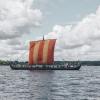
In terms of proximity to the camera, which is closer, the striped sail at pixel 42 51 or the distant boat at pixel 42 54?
the striped sail at pixel 42 51

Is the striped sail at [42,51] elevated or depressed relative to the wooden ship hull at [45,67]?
elevated

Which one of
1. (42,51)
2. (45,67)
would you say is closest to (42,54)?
(42,51)

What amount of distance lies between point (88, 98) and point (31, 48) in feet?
361

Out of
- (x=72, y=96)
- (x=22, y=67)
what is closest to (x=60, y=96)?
(x=72, y=96)

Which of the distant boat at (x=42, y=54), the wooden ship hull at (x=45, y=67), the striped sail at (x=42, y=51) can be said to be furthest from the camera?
the wooden ship hull at (x=45, y=67)

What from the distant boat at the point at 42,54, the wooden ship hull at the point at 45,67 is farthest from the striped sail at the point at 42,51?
the wooden ship hull at the point at 45,67

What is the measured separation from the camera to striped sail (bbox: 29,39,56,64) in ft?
509

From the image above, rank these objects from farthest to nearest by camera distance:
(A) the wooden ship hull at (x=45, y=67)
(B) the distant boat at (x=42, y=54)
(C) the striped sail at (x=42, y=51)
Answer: (A) the wooden ship hull at (x=45, y=67) < (B) the distant boat at (x=42, y=54) < (C) the striped sail at (x=42, y=51)

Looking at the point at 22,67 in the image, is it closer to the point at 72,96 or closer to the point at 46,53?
the point at 46,53

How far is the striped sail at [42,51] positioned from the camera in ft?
509

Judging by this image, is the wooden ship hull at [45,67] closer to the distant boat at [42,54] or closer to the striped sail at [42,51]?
the distant boat at [42,54]

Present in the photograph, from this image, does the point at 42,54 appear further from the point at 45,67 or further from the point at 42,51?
the point at 45,67

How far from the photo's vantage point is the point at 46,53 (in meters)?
155

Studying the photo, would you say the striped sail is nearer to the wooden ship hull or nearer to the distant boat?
the distant boat
